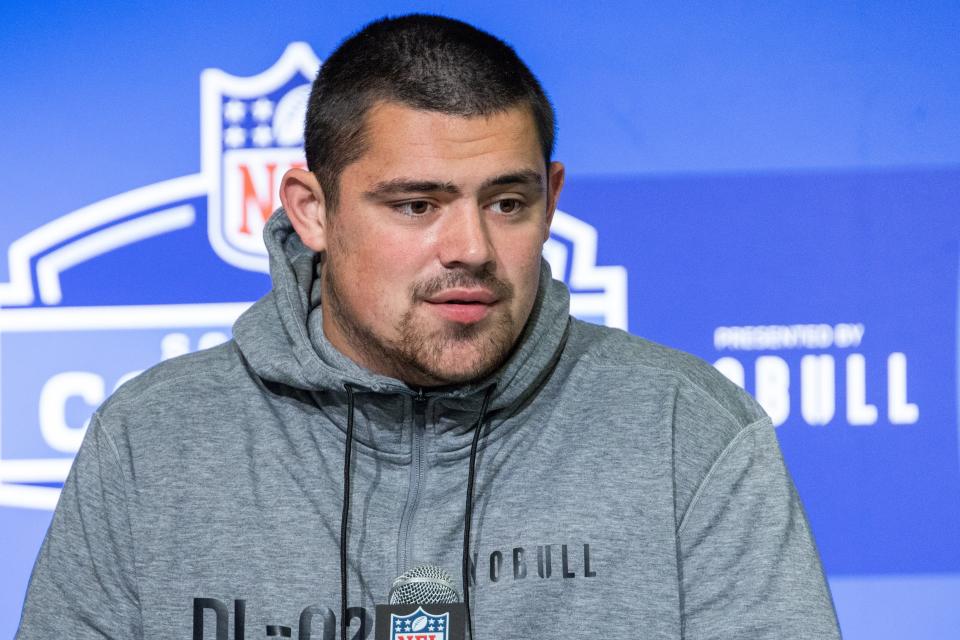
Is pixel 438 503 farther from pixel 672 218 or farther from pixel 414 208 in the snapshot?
pixel 672 218

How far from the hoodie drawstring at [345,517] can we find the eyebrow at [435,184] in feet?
0.66

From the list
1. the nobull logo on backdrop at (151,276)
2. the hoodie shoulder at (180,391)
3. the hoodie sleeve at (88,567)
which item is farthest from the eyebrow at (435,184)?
the nobull logo on backdrop at (151,276)

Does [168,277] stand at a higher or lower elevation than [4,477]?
higher

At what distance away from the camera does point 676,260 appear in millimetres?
1922

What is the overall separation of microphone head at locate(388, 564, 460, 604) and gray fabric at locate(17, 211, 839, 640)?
6cm

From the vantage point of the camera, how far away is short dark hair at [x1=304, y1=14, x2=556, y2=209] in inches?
45.9

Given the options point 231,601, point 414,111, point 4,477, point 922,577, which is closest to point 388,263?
point 414,111

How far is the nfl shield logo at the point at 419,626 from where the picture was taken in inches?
43.2

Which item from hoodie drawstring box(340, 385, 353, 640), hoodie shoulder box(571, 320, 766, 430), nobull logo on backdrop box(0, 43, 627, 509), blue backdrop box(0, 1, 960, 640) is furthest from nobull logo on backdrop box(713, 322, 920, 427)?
hoodie drawstring box(340, 385, 353, 640)

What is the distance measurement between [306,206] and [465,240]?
0.84 ft

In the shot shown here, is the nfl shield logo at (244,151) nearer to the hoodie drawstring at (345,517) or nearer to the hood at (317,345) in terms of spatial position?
the hood at (317,345)

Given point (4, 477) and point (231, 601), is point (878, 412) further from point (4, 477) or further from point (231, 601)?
point (4, 477)

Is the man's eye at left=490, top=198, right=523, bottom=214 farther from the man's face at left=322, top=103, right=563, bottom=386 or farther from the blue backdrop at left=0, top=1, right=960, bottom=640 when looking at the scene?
the blue backdrop at left=0, top=1, right=960, bottom=640

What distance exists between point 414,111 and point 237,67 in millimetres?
859
